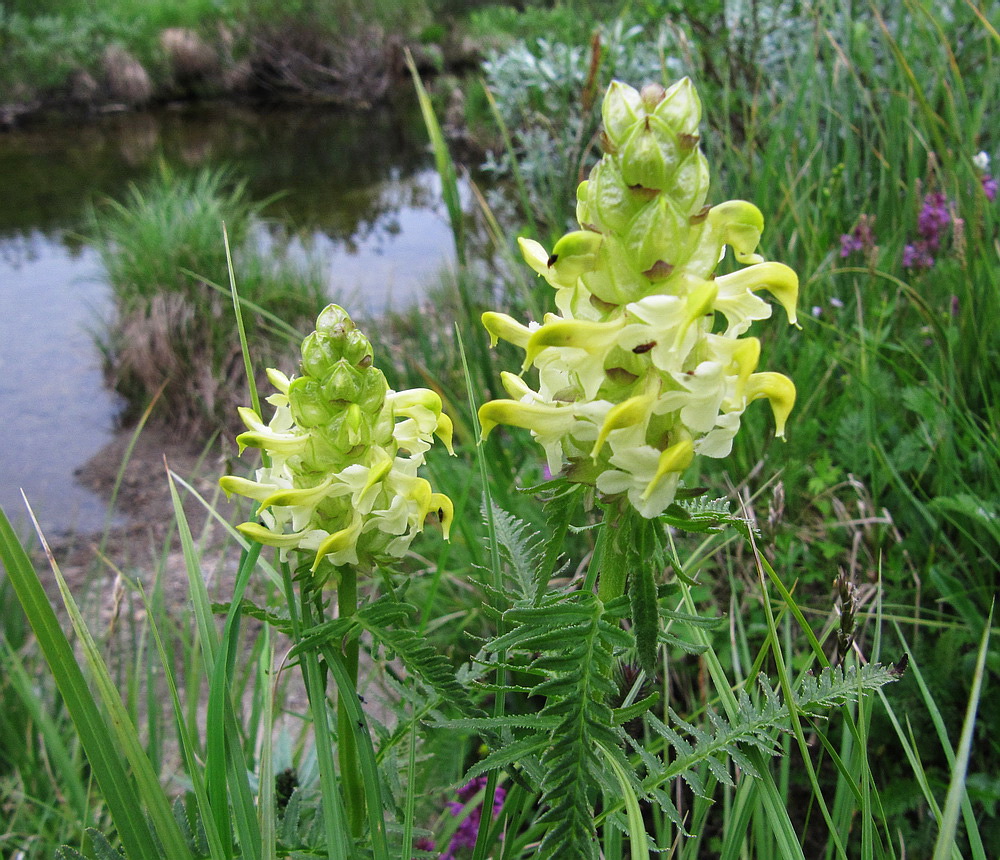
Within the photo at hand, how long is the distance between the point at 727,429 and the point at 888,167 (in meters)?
2.48

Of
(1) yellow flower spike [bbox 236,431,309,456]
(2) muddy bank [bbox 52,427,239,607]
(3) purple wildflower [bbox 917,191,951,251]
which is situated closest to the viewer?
(1) yellow flower spike [bbox 236,431,309,456]

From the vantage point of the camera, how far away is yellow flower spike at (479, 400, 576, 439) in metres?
0.75

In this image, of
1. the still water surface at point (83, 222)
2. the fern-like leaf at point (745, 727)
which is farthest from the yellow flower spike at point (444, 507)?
the still water surface at point (83, 222)

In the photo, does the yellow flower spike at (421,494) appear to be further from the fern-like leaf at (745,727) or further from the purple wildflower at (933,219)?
the purple wildflower at (933,219)

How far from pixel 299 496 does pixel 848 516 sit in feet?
5.22

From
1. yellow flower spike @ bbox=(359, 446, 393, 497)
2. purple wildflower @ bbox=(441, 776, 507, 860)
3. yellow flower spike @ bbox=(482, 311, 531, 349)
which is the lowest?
purple wildflower @ bbox=(441, 776, 507, 860)

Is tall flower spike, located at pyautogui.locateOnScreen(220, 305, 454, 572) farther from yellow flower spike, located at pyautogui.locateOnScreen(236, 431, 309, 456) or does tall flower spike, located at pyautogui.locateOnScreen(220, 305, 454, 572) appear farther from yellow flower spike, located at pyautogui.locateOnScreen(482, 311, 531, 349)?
yellow flower spike, located at pyautogui.locateOnScreen(482, 311, 531, 349)

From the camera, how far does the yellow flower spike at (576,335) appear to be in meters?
0.70

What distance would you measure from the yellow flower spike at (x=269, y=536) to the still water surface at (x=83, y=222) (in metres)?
3.19

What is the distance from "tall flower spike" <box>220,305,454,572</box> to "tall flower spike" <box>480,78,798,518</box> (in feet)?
0.56

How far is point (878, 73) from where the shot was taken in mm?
3539

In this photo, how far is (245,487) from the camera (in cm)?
88

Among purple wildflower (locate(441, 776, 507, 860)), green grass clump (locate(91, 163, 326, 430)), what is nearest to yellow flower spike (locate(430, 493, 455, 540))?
purple wildflower (locate(441, 776, 507, 860))

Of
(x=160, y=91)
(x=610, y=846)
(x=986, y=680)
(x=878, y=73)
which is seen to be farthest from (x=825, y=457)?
(x=160, y=91)
